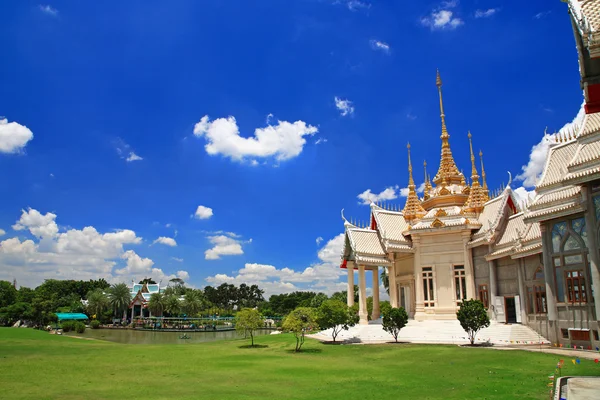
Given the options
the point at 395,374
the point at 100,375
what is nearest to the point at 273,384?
the point at 395,374

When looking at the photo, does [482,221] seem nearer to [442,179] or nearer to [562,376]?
[442,179]

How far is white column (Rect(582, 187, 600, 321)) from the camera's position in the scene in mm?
18859

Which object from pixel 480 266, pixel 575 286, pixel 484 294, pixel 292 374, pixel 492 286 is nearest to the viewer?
pixel 292 374

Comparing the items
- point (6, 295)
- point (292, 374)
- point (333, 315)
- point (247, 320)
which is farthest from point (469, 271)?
point (6, 295)

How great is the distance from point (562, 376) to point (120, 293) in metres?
72.9

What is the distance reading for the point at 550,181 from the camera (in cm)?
2255

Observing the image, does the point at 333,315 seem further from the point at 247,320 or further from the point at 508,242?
the point at 508,242

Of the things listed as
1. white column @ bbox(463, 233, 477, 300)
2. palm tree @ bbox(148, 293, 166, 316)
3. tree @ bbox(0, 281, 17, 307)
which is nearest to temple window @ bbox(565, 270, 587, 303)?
white column @ bbox(463, 233, 477, 300)

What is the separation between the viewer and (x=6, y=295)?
243 feet

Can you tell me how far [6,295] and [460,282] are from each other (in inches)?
2898

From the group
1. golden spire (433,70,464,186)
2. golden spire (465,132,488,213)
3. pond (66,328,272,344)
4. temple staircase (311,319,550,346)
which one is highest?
golden spire (433,70,464,186)

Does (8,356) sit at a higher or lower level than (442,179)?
lower

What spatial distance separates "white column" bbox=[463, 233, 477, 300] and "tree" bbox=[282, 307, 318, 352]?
11.8 m

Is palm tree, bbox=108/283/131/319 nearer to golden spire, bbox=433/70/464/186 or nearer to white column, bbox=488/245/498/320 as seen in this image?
golden spire, bbox=433/70/464/186
